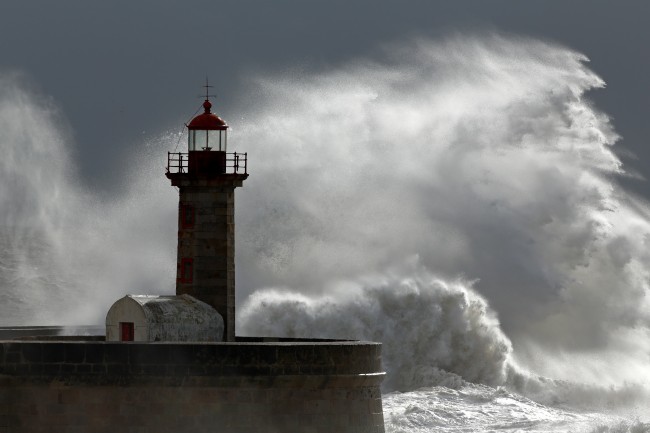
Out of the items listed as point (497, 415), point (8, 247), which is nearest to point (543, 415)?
point (497, 415)

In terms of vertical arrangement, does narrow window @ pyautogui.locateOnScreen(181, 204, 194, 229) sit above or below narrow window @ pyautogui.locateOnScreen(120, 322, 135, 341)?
above

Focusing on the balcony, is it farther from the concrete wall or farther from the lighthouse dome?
the concrete wall

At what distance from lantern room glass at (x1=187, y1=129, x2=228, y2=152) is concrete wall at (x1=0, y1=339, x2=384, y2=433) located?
3.70 metres

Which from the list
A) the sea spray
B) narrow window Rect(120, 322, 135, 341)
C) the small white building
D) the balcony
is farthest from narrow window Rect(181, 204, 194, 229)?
the sea spray

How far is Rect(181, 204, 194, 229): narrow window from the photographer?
2429 cm

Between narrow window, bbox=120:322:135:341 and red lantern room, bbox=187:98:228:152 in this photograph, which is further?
red lantern room, bbox=187:98:228:152

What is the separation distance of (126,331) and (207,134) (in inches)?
116

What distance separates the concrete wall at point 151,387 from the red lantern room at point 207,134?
3.71 metres

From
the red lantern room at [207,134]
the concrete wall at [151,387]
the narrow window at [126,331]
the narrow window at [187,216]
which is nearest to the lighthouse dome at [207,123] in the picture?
the red lantern room at [207,134]

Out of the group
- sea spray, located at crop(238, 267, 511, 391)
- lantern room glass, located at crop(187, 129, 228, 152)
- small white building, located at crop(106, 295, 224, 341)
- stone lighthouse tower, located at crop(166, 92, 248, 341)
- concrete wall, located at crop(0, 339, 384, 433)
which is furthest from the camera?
sea spray, located at crop(238, 267, 511, 391)

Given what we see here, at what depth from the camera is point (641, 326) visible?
39.1 m

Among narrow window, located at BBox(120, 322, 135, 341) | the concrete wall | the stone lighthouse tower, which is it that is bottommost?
the concrete wall

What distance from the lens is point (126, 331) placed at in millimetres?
23281

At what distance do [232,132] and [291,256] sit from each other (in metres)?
3.39
